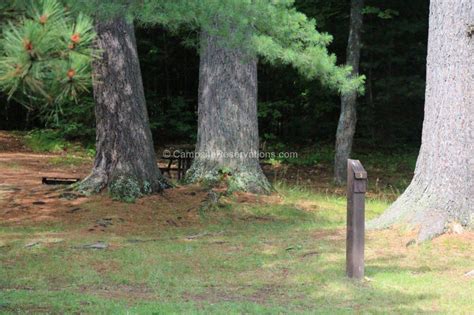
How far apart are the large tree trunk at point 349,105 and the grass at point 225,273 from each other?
236 inches

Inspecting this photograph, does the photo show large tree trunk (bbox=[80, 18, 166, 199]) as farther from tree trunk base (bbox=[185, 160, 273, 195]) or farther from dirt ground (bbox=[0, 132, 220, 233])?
tree trunk base (bbox=[185, 160, 273, 195])

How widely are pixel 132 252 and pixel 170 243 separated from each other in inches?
31.1

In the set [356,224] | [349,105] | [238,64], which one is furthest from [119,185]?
[349,105]

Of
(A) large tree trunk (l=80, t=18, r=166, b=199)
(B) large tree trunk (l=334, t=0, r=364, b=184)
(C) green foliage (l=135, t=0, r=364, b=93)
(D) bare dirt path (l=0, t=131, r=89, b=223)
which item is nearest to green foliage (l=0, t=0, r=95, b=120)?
(C) green foliage (l=135, t=0, r=364, b=93)

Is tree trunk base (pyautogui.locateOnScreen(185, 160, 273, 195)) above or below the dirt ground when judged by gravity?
above

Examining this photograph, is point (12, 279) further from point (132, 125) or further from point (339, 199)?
point (339, 199)

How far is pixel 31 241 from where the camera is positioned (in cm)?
866

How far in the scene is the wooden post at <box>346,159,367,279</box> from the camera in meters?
6.73

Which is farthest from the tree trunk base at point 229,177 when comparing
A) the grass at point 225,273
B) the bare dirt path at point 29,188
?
the bare dirt path at point 29,188

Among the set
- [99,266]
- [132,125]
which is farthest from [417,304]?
[132,125]

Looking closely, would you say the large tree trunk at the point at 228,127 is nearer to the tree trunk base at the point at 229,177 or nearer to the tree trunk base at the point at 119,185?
the tree trunk base at the point at 229,177

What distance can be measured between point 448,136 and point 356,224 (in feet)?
8.00

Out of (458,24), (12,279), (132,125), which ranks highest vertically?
(458,24)

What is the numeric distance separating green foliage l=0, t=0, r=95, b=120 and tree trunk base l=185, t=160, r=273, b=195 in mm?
8009
